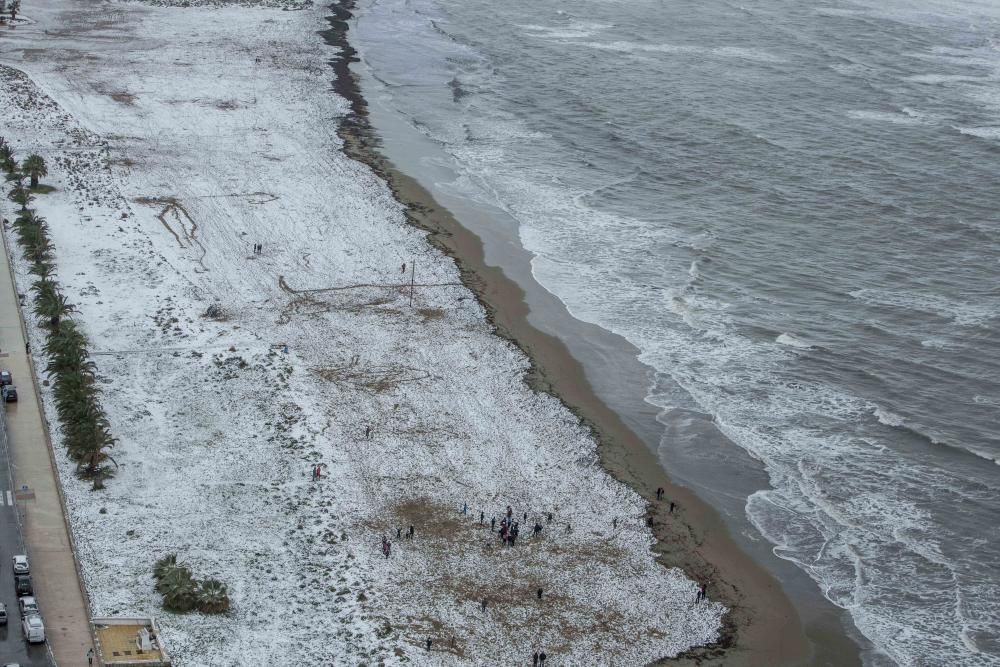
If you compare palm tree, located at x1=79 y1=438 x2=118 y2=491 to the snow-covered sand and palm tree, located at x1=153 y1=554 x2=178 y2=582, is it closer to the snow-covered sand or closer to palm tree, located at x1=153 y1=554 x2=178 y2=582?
the snow-covered sand

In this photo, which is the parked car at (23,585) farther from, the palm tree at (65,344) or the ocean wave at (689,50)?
the ocean wave at (689,50)

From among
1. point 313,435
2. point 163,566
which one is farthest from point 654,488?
point 163,566

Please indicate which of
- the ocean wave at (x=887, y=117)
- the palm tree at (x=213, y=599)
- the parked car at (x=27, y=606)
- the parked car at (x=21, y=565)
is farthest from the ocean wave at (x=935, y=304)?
the parked car at (x=27, y=606)

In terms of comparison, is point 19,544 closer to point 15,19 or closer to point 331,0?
point 15,19

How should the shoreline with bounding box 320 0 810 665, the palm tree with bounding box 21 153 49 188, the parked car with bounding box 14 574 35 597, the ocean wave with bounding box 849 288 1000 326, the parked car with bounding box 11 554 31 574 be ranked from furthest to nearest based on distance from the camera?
the palm tree with bounding box 21 153 49 188, the ocean wave with bounding box 849 288 1000 326, the shoreline with bounding box 320 0 810 665, the parked car with bounding box 11 554 31 574, the parked car with bounding box 14 574 35 597

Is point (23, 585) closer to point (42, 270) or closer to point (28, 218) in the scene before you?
point (42, 270)

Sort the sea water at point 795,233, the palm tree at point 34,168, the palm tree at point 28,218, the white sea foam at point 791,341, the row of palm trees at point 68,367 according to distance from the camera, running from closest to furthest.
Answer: the row of palm trees at point 68,367 → the sea water at point 795,233 → the white sea foam at point 791,341 → the palm tree at point 28,218 → the palm tree at point 34,168

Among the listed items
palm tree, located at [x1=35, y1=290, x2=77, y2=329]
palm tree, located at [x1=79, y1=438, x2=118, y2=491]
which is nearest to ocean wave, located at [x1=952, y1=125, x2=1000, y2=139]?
palm tree, located at [x1=35, y1=290, x2=77, y2=329]
